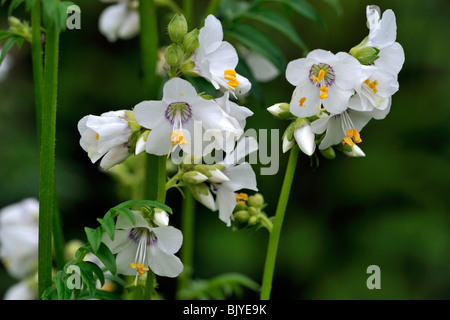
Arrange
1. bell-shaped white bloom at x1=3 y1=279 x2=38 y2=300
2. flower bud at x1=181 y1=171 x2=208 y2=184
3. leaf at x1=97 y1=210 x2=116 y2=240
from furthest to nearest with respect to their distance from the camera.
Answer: bell-shaped white bloom at x1=3 y1=279 x2=38 y2=300, flower bud at x1=181 y1=171 x2=208 y2=184, leaf at x1=97 y1=210 x2=116 y2=240

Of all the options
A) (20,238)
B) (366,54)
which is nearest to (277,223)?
(366,54)

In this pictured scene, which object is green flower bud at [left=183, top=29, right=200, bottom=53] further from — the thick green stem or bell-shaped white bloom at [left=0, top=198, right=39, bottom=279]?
bell-shaped white bloom at [left=0, top=198, right=39, bottom=279]

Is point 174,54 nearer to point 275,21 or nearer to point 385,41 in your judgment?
point 385,41

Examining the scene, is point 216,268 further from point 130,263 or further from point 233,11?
point 130,263

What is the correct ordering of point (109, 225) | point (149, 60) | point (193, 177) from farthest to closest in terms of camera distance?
point (149, 60), point (193, 177), point (109, 225)

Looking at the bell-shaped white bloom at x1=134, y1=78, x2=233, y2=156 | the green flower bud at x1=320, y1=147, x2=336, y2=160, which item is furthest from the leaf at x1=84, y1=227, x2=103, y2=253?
the green flower bud at x1=320, y1=147, x2=336, y2=160

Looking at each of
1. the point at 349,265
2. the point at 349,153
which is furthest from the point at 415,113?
the point at 349,153
